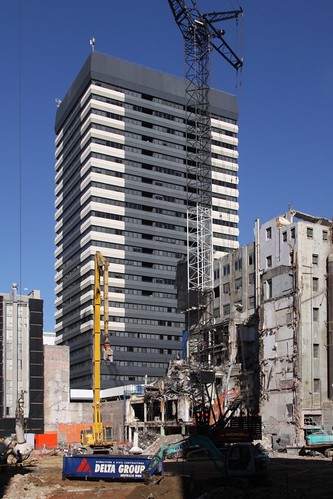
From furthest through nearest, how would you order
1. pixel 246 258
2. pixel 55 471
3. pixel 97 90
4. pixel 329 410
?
pixel 97 90 → pixel 246 258 → pixel 329 410 → pixel 55 471

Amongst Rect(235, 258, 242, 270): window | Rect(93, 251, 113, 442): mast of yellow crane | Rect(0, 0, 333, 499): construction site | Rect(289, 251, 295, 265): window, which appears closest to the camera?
Rect(0, 0, 333, 499): construction site

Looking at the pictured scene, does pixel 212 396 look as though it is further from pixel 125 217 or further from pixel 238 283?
pixel 125 217

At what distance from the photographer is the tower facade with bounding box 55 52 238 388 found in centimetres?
17938

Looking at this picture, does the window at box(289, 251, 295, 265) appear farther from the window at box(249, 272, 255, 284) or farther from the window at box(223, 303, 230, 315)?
the window at box(223, 303, 230, 315)

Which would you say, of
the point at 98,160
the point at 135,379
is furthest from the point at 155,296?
the point at 98,160

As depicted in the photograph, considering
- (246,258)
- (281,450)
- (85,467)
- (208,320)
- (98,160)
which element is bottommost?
(281,450)

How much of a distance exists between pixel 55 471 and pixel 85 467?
1192 cm

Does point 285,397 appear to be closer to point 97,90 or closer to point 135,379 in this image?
point 135,379

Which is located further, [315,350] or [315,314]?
[315,314]

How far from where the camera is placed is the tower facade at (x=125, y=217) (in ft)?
589

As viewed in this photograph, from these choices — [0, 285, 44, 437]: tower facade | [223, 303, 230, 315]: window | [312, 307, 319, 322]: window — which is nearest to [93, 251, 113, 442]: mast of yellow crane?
[312, 307, 319, 322]: window

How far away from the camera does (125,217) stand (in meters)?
186

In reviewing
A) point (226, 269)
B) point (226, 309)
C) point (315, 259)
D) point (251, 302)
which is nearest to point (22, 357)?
point (226, 309)

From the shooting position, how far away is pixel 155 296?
186 m
